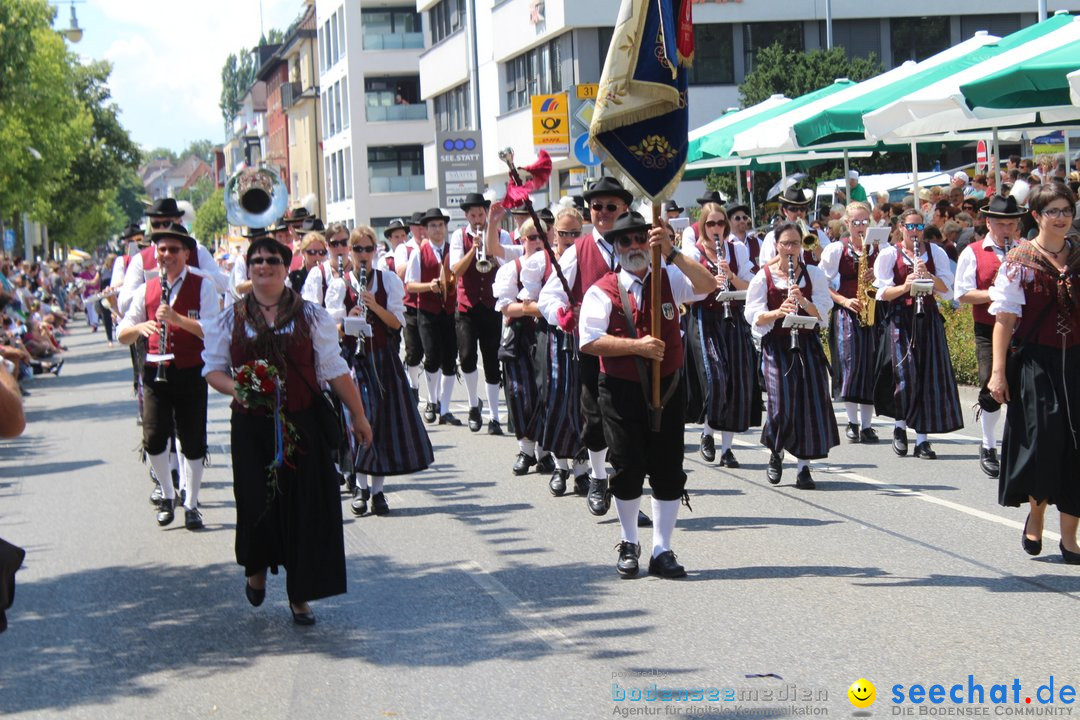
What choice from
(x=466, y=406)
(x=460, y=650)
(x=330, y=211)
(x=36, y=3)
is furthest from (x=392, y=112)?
(x=460, y=650)

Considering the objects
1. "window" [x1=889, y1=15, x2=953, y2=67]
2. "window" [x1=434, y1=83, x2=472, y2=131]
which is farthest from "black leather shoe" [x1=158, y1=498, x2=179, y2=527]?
"window" [x1=434, y1=83, x2=472, y2=131]

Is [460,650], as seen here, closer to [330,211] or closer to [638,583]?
[638,583]

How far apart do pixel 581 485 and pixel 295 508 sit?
151 inches

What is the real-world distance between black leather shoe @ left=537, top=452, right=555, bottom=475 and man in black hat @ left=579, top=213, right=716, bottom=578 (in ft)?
12.7

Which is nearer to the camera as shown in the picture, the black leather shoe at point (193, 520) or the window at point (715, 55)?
the black leather shoe at point (193, 520)

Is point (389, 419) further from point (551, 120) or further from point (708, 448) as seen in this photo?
point (551, 120)

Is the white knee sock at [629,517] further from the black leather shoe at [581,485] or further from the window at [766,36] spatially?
the window at [766,36]

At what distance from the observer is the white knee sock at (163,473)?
9.95m

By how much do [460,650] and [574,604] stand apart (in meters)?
0.91

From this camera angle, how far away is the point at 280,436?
7.03 metres

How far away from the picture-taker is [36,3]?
3441 centimetres

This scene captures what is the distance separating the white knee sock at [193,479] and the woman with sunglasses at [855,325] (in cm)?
554

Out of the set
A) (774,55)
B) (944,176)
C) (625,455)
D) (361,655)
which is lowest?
(361,655)

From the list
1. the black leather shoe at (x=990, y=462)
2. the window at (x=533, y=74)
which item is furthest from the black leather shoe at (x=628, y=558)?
the window at (x=533, y=74)
